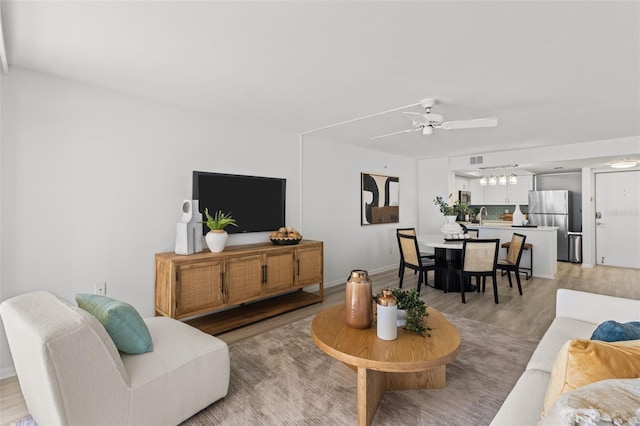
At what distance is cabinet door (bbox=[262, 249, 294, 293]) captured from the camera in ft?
11.6

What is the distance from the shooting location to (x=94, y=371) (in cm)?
142

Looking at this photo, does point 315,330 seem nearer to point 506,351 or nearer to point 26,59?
point 506,351

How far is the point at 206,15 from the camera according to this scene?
1811 mm

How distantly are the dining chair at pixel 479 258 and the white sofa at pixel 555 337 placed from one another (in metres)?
1.64

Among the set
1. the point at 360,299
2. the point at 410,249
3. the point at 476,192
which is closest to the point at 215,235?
the point at 360,299

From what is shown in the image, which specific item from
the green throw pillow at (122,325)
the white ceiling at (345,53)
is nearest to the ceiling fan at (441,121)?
the white ceiling at (345,53)

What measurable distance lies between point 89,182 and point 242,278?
1662 mm

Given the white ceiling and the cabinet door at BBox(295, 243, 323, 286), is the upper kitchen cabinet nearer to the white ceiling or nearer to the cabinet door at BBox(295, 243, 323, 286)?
the white ceiling

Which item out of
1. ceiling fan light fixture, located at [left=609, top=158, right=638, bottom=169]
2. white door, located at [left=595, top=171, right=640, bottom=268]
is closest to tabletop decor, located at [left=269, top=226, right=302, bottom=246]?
ceiling fan light fixture, located at [left=609, top=158, right=638, bottom=169]

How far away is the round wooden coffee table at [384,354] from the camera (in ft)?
5.44

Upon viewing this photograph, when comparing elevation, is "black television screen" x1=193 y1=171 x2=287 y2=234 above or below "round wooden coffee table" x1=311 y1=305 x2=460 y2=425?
above

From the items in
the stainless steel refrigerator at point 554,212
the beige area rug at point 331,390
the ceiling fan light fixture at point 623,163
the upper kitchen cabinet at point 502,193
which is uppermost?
the ceiling fan light fixture at point 623,163

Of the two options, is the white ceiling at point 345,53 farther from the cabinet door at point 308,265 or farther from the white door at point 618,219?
the white door at point 618,219

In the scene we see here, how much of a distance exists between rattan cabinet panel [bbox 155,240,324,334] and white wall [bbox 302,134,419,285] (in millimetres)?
827
